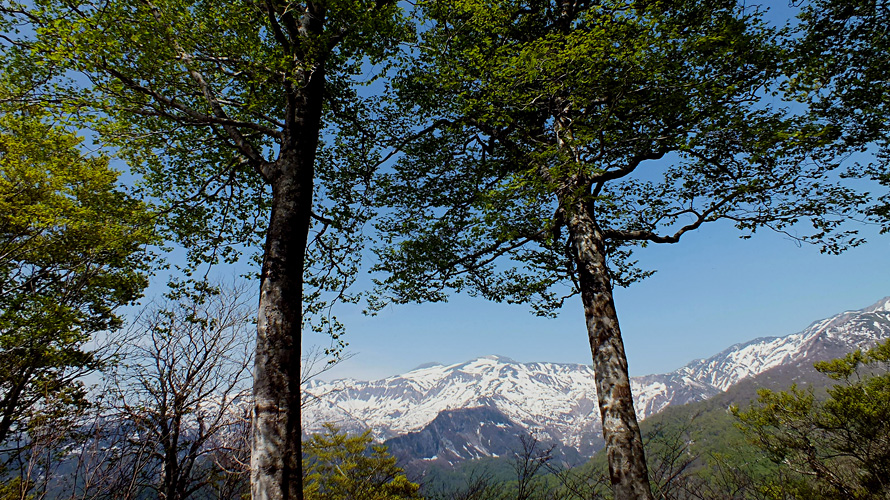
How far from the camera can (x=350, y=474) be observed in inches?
684

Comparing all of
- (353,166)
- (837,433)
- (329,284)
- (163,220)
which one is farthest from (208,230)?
(837,433)

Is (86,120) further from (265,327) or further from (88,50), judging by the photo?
(265,327)

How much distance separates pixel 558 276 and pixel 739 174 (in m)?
4.05

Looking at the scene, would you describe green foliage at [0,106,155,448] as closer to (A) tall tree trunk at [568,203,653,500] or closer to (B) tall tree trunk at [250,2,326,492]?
(B) tall tree trunk at [250,2,326,492]

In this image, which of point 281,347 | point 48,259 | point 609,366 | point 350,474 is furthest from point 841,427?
point 48,259

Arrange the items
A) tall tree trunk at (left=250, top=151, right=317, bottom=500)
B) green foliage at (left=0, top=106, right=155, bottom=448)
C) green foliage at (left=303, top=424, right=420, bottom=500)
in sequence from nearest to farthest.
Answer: tall tree trunk at (left=250, top=151, right=317, bottom=500)
green foliage at (left=0, top=106, right=155, bottom=448)
green foliage at (left=303, top=424, right=420, bottom=500)

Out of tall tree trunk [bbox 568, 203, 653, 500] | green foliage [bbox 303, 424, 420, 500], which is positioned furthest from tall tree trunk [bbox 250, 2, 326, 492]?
green foliage [bbox 303, 424, 420, 500]

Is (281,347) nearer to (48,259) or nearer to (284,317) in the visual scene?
(284,317)

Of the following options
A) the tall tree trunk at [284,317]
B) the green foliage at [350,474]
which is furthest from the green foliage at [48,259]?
the green foliage at [350,474]

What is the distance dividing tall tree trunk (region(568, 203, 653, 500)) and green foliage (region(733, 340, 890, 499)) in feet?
46.5

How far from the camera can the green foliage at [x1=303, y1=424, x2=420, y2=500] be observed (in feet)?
47.7

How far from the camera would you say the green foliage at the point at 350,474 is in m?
14.5

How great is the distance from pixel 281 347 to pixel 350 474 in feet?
54.0

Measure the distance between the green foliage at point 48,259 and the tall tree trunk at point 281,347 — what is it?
5156mm
